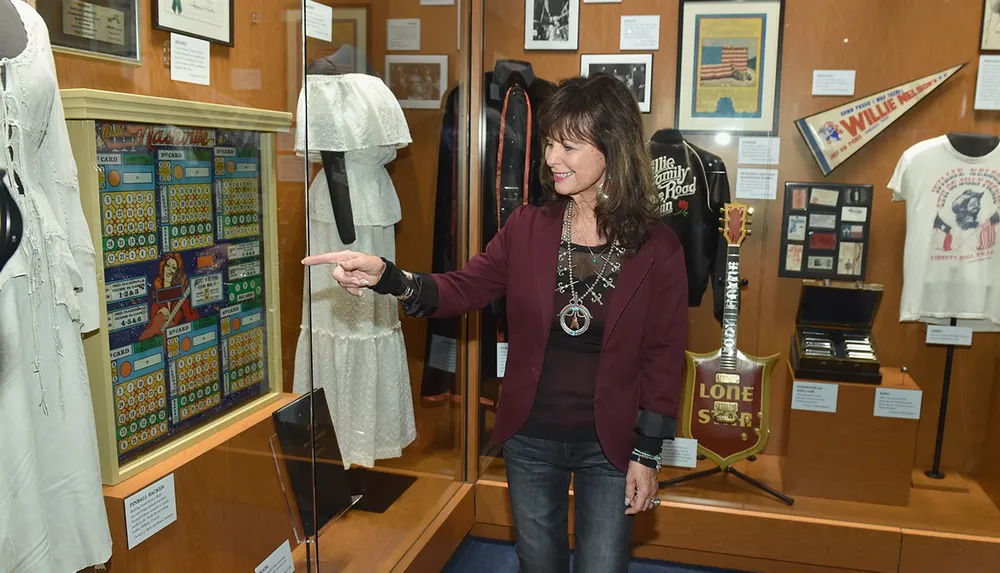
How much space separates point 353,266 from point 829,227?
227 centimetres

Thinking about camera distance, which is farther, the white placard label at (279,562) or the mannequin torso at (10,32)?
the white placard label at (279,562)

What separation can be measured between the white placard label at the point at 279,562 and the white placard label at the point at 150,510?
333mm

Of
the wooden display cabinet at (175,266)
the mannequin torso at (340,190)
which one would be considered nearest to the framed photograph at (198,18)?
the wooden display cabinet at (175,266)

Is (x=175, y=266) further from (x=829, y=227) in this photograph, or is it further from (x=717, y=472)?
(x=829, y=227)

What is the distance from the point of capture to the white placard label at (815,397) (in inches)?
116

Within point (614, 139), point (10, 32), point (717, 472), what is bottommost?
point (717, 472)

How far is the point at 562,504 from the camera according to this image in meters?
1.82

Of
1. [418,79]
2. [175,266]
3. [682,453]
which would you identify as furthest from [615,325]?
[682,453]

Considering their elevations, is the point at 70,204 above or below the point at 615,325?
above

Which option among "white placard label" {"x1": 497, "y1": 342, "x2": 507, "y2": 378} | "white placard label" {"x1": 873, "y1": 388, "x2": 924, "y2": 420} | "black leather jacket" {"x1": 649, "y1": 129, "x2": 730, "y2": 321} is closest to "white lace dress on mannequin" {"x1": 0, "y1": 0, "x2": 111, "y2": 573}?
"white placard label" {"x1": 497, "y1": 342, "x2": 507, "y2": 378}

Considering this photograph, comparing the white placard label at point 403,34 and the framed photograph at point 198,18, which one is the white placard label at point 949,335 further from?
the framed photograph at point 198,18

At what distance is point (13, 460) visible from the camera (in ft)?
3.77

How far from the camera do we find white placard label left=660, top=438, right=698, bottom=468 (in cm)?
308

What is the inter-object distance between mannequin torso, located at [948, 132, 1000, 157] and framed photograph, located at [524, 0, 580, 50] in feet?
4.93
